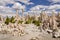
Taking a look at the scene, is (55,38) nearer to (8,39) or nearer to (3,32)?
(8,39)

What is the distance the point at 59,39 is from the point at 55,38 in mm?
826

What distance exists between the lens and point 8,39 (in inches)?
658

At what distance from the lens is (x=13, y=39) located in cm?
1662

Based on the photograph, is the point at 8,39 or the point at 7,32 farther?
the point at 7,32

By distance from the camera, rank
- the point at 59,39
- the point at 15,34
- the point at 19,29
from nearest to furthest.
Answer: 1. the point at 59,39
2. the point at 15,34
3. the point at 19,29

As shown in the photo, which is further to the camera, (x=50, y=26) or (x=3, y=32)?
(x=50, y=26)

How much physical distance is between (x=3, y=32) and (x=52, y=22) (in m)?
9.79

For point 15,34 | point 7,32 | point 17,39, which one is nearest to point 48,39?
point 17,39

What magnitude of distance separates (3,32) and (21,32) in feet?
10.5

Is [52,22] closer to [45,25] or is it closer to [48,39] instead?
[45,25]

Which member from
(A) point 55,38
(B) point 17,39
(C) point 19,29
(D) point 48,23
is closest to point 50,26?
(D) point 48,23

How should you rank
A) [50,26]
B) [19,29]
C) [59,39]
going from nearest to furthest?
[59,39] → [19,29] → [50,26]

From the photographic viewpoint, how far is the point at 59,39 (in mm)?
16469

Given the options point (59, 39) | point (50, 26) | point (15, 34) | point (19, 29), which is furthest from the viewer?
point (50, 26)
